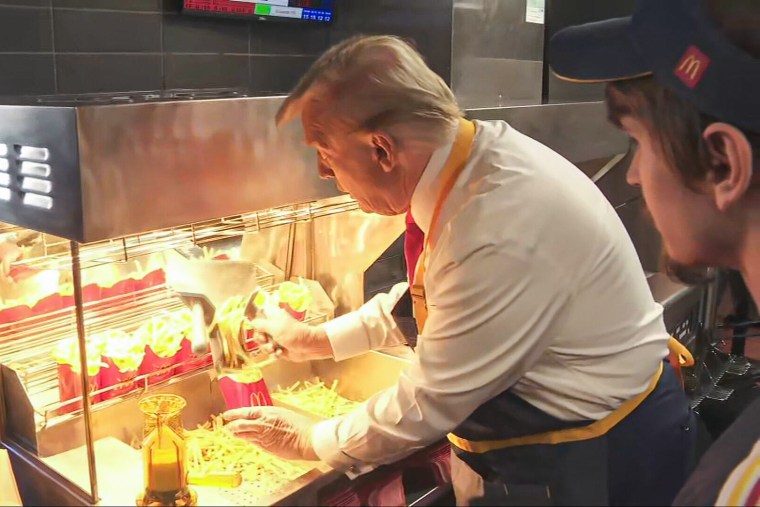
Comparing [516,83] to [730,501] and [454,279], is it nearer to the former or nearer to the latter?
[454,279]

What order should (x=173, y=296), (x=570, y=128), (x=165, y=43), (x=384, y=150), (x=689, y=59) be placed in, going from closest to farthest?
1. (x=689, y=59)
2. (x=384, y=150)
3. (x=173, y=296)
4. (x=570, y=128)
5. (x=165, y=43)

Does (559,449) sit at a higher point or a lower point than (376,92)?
lower

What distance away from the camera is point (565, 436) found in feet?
3.43

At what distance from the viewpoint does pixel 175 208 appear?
0.94 m

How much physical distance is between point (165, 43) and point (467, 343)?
1348mm

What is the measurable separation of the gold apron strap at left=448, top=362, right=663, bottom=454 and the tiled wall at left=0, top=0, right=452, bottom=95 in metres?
0.98

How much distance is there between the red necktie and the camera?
3.78 feet

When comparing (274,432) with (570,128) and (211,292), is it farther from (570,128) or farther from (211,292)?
(570,128)

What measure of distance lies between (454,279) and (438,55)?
3.62 feet

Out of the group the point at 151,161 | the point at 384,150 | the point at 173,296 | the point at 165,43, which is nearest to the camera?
the point at 151,161

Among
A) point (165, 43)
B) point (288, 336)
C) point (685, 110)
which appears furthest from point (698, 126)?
point (165, 43)

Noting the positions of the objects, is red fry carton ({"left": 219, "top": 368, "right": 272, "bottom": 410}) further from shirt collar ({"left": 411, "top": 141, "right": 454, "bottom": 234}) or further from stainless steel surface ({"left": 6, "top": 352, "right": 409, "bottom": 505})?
shirt collar ({"left": 411, "top": 141, "right": 454, "bottom": 234})

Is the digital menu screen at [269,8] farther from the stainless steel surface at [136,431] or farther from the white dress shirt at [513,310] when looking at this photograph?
the white dress shirt at [513,310]

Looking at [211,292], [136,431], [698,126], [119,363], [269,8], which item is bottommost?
[136,431]
